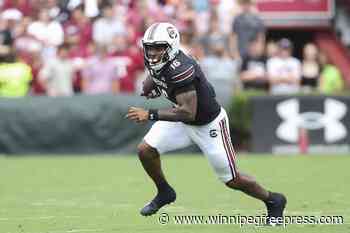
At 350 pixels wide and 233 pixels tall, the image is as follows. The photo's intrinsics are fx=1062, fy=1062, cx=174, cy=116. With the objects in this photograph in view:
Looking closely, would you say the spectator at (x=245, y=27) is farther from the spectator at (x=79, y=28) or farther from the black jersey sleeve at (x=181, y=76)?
the black jersey sleeve at (x=181, y=76)

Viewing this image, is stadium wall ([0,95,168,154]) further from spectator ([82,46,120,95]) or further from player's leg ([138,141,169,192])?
player's leg ([138,141,169,192])

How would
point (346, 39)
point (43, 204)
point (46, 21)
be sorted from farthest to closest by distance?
point (346, 39), point (46, 21), point (43, 204)

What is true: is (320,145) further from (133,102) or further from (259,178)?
(259,178)

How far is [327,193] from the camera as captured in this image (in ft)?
38.2

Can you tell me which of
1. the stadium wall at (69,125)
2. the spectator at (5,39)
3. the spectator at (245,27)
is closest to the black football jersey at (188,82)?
the stadium wall at (69,125)

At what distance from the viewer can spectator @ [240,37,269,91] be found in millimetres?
18281

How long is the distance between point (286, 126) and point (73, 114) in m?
3.48

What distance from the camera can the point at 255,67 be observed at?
18.3 meters

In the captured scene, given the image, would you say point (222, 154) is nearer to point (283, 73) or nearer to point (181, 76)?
point (181, 76)

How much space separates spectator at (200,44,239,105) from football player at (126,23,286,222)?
8.61 m

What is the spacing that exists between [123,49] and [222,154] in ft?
31.7

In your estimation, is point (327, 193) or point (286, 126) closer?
point (327, 193)

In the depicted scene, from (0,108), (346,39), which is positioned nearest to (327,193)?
(0,108)

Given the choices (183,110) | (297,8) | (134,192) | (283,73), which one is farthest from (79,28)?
(183,110)
